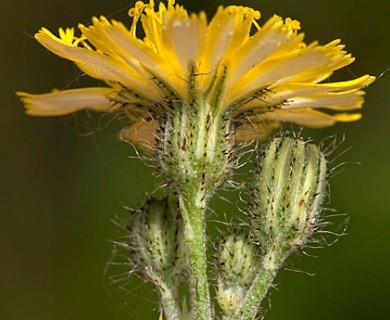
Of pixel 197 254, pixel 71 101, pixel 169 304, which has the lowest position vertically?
pixel 169 304

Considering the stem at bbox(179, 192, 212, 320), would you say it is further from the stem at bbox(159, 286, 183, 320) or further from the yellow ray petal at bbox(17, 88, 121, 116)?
the yellow ray petal at bbox(17, 88, 121, 116)

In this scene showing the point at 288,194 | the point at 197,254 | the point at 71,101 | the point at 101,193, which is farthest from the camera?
the point at 101,193

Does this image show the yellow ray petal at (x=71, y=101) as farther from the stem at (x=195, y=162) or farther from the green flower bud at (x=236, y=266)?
the green flower bud at (x=236, y=266)

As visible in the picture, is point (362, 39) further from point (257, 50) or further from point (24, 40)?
point (257, 50)

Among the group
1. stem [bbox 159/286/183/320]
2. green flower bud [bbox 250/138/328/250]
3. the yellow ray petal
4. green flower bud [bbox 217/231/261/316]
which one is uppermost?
the yellow ray petal

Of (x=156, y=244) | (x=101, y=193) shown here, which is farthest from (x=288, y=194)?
(x=101, y=193)

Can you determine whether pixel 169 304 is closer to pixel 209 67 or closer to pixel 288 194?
pixel 288 194

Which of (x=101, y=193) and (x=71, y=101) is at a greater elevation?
(x=101, y=193)

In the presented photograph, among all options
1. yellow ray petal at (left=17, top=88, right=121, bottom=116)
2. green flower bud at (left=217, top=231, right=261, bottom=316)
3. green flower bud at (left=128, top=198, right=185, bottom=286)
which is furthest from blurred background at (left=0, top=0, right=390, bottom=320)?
green flower bud at (left=217, top=231, right=261, bottom=316)
